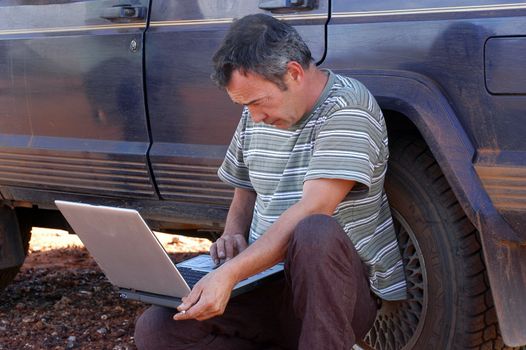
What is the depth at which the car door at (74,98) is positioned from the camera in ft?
13.4

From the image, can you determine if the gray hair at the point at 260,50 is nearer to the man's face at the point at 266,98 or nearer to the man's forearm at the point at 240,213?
the man's face at the point at 266,98

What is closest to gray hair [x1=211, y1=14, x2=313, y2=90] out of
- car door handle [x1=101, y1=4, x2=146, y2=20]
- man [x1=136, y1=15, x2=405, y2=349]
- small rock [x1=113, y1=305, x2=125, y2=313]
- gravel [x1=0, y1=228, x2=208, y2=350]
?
man [x1=136, y1=15, x2=405, y2=349]

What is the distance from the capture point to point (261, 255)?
2.94 meters

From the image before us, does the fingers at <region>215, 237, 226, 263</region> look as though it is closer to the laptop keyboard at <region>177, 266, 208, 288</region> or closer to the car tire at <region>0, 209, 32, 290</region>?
the laptop keyboard at <region>177, 266, 208, 288</region>

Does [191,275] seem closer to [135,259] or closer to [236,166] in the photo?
[135,259]

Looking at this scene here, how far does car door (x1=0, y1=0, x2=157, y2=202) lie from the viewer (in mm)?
4094

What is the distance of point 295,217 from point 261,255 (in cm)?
Answer: 15

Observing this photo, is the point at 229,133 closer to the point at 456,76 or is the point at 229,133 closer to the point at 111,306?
the point at 456,76

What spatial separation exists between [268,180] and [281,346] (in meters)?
0.54

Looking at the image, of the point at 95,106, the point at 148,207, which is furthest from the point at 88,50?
the point at 148,207

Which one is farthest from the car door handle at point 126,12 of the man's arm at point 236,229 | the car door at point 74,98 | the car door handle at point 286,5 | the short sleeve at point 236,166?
the man's arm at point 236,229

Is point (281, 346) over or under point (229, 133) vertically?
under

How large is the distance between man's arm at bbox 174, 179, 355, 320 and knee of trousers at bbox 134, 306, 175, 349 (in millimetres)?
265

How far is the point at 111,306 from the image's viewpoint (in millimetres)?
5090
